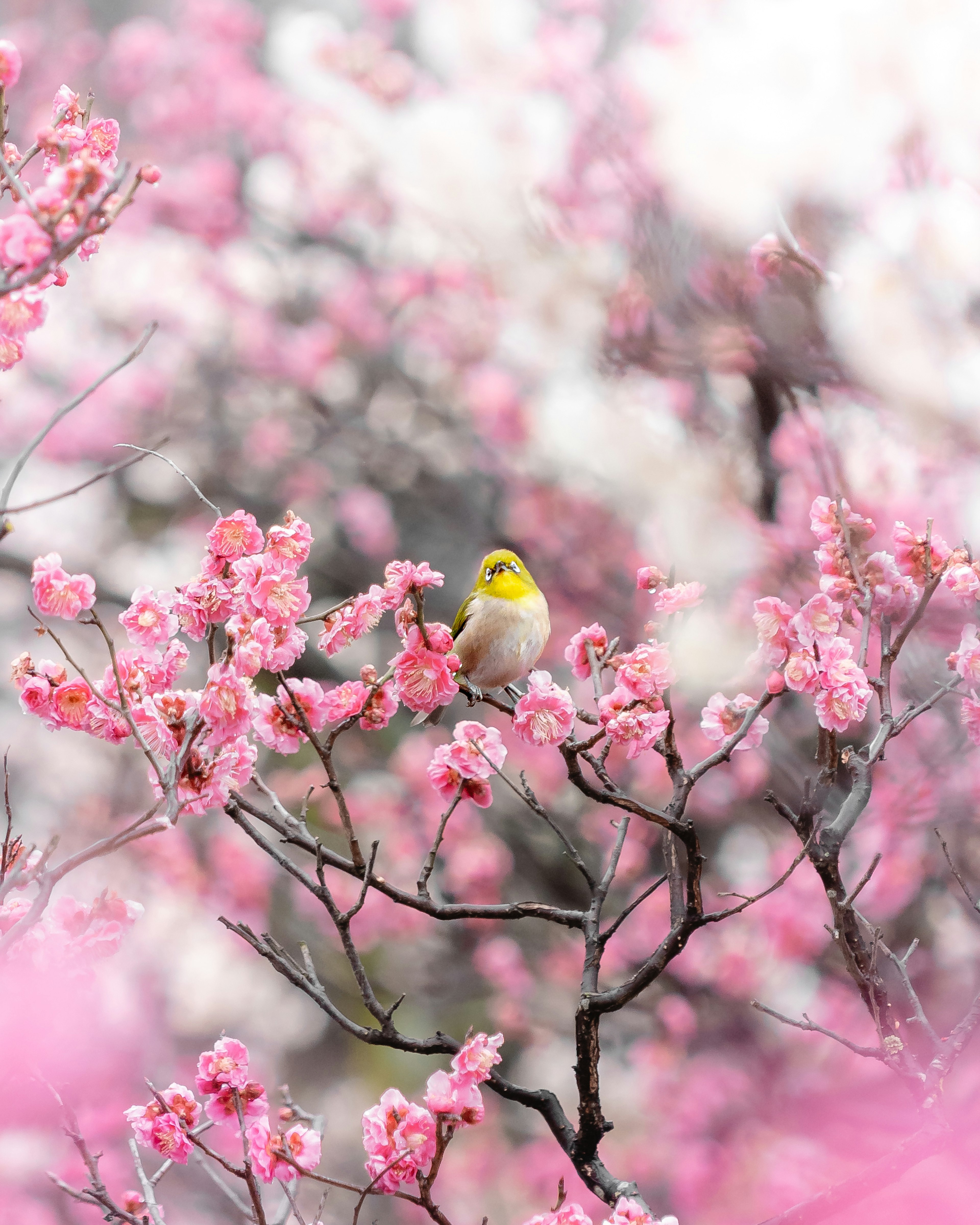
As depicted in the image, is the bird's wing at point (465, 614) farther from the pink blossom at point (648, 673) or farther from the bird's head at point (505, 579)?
the pink blossom at point (648, 673)

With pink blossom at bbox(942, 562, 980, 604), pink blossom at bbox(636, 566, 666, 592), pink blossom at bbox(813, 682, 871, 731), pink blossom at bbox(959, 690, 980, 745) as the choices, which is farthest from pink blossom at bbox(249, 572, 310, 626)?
pink blossom at bbox(959, 690, 980, 745)

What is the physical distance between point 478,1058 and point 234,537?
1.17m

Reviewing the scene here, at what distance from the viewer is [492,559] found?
3307 millimetres

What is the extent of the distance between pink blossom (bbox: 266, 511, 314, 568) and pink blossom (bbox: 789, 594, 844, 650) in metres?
1.00

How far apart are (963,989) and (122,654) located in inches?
141

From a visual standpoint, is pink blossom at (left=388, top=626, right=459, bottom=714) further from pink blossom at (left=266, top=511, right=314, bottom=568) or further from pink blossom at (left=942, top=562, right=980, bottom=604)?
pink blossom at (left=942, top=562, right=980, bottom=604)

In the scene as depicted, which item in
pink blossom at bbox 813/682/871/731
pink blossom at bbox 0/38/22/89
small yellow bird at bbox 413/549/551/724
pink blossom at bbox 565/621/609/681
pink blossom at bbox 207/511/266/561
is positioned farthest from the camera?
small yellow bird at bbox 413/549/551/724

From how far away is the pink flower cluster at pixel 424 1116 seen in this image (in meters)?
1.97

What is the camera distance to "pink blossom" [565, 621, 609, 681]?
237cm

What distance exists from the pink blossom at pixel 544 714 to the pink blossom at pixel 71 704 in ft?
2.99

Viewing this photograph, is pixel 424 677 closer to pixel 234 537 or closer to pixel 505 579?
pixel 234 537

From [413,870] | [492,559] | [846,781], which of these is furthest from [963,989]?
[413,870]

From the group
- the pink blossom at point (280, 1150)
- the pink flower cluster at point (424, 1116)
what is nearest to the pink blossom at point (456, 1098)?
the pink flower cluster at point (424, 1116)

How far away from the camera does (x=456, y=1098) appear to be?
6.48 feet
